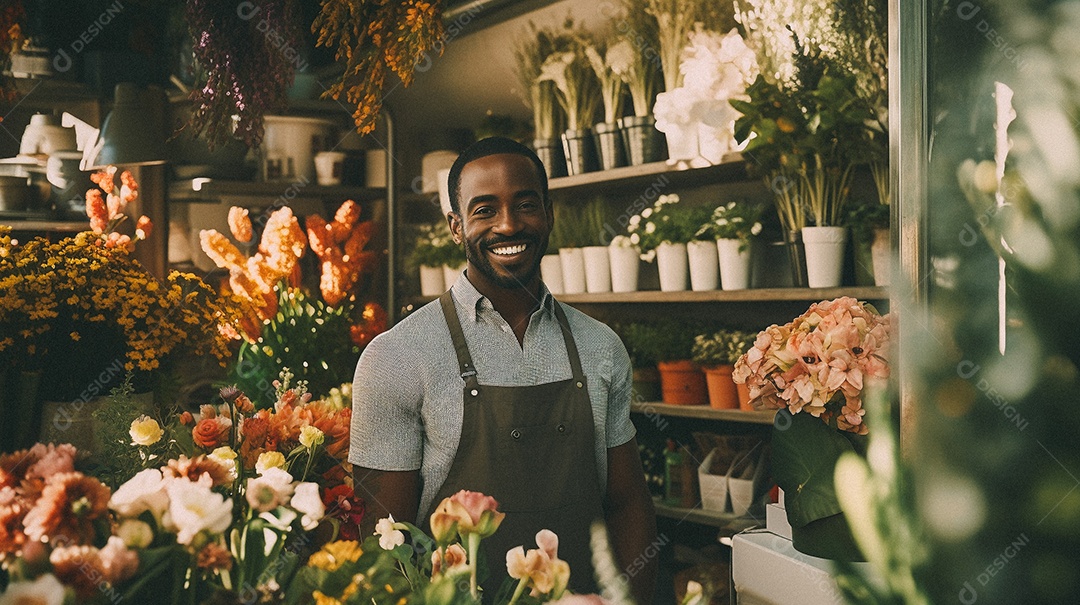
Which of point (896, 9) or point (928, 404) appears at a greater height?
point (896, 9)

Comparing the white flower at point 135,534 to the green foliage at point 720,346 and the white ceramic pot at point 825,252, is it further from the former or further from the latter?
the green foliage at point 720,346

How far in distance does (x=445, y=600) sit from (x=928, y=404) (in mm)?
412

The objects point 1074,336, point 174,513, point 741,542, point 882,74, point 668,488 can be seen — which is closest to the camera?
point 1074,336

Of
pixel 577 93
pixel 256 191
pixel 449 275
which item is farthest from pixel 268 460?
pixel 256 191

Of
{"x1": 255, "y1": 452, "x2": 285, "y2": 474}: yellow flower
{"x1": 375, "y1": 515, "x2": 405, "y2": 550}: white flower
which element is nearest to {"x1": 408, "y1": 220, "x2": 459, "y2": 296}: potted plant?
{"x1": 255, "y1": 452, "x2": 285, "y2": 474}: yellow flower

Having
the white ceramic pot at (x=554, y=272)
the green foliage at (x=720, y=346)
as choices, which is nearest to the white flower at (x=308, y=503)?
the green foliage at (x=720, y=346)

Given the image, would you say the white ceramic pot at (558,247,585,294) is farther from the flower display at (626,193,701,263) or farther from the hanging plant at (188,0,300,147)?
the hanging plant at (188,0,300,147)

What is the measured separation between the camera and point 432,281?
4000 millimetres

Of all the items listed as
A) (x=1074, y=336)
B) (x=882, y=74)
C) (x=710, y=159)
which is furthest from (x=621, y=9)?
(x=1074, y=336)

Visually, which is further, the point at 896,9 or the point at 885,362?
the point at 885,362

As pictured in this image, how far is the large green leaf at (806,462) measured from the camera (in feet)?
4.45

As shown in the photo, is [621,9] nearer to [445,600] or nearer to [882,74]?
[882,74]

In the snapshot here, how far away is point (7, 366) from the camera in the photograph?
2.07 m

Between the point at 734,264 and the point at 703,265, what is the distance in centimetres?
12
